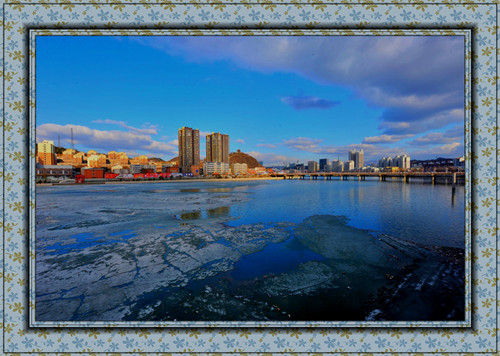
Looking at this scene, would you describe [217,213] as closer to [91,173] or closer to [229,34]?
[229,34]

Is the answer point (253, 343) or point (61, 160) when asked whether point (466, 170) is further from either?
point (61, 160)

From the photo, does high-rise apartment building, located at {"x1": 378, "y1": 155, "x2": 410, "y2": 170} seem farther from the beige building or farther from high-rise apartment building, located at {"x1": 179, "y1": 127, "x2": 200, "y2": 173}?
the beige building

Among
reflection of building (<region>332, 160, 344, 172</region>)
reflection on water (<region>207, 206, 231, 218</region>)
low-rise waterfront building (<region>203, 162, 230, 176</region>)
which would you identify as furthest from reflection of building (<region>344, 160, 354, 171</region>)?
reflection on water (<region>207, 206, 231, 218</region>)

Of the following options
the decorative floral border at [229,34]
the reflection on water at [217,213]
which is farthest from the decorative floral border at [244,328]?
the reflection on water at [217,213]

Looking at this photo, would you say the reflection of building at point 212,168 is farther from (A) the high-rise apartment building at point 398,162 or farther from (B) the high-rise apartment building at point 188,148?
(A) the high-rise apartment building at point 398,162

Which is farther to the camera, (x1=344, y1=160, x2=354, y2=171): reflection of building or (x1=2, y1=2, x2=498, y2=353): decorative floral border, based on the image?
(x1=344, y1=160, x2=354, y2=171): reflection of building

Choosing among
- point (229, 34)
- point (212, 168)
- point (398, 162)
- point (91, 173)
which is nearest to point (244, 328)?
point (229, 34)
